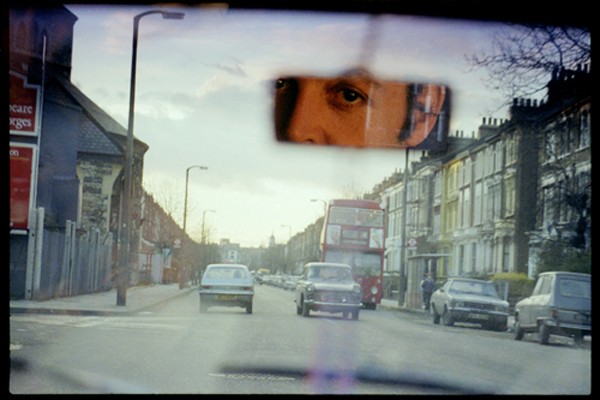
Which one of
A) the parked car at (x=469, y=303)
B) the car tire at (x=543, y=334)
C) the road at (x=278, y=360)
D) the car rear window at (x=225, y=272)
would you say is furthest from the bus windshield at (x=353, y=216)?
the car rear window at (x=225, y=272)

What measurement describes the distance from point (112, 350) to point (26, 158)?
189 cm

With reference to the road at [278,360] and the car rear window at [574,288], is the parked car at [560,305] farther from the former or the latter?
the road at [278,360]

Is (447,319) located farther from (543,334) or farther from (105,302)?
(105,302)

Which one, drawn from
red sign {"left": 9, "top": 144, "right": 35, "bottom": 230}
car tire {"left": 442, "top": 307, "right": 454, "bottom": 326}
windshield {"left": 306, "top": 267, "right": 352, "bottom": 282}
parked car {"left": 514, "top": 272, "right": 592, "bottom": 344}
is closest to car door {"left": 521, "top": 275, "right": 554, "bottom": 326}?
parked car {"left": 514, "top": 272, "right": 592, "bottom": 344}

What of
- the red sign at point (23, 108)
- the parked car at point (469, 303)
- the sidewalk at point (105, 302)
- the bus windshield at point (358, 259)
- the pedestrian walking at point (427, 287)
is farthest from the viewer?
the bus windshield at point (358, 259)

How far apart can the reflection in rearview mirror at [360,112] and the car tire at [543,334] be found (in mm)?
1464

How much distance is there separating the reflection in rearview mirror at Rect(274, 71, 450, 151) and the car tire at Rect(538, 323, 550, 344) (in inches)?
57.6

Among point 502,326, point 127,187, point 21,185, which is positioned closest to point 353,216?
point 502,326

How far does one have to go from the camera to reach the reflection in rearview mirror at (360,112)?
389 centimetres

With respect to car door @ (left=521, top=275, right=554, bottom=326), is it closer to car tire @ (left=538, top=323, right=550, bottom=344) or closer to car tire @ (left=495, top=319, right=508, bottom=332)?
car tire @ (left=538, top=323, right=550, bottom=344)

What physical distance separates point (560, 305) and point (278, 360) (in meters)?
3.41

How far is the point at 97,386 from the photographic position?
14.8ft

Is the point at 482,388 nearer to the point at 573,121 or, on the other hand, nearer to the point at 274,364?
the point at 573,121

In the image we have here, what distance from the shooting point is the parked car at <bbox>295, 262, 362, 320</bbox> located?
8.70m
